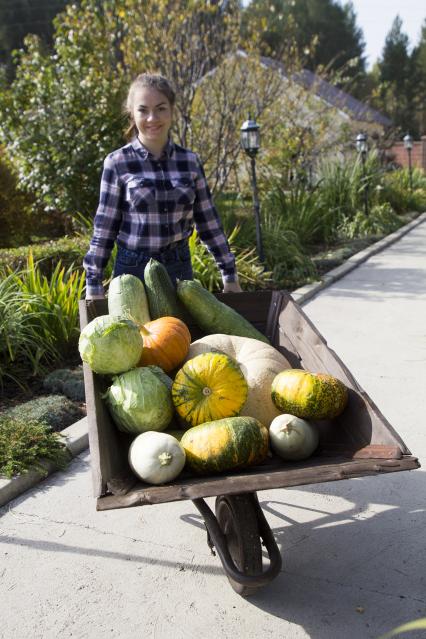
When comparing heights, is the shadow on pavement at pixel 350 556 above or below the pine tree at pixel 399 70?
below

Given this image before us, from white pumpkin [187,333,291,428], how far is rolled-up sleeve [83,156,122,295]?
1034 millimetres

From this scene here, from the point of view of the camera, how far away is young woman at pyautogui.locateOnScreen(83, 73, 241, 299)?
3.20 m

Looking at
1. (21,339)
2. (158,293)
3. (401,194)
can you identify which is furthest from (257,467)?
(401,194)

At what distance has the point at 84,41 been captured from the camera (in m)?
10.1

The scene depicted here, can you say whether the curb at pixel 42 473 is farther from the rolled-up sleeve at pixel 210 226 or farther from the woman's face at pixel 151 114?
the woman's face at pixel 151 114

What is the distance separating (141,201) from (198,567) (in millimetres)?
1794

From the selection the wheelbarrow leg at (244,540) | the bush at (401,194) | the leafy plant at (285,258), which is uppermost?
the wheelbarrow leg at (244,540)

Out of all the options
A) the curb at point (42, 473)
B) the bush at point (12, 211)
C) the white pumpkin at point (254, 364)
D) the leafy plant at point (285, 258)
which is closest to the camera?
the white pumpkin at point (254, 364)

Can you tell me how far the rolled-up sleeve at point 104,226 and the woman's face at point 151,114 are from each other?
0.24m

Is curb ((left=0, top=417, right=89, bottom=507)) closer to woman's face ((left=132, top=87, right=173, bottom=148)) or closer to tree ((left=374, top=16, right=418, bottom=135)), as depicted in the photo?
woman's face ((left=132, top=87, right=173, bottom=148))

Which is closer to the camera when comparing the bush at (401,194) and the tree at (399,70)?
the bush at (401,194)

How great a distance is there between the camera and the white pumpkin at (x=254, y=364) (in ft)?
7.57

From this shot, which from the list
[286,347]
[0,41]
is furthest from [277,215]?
[0,41]

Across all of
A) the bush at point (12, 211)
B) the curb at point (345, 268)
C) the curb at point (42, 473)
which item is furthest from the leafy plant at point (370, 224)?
the curb at point (42, 473)
